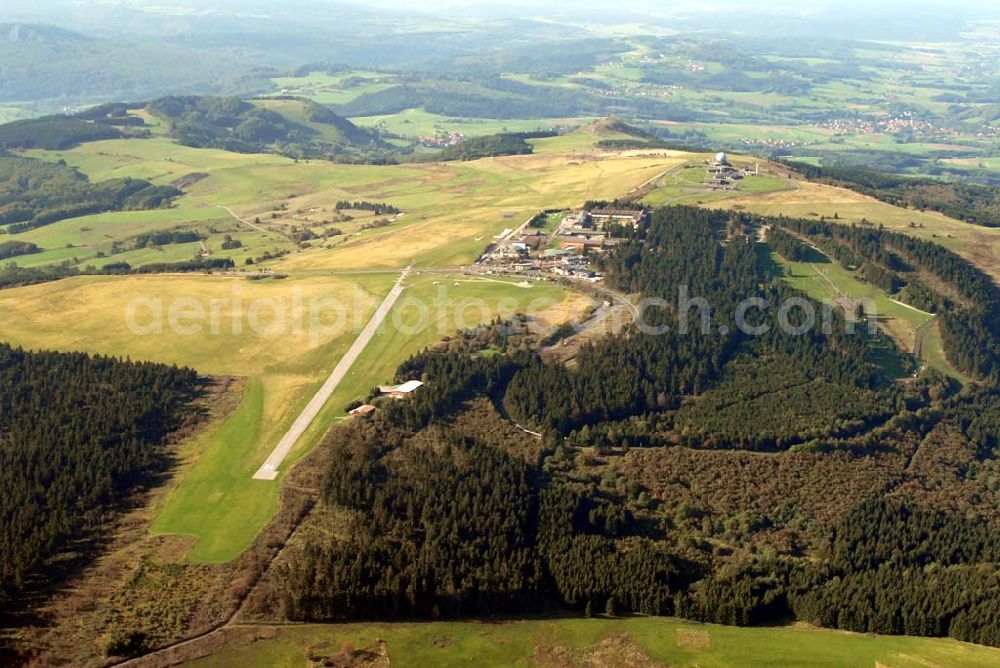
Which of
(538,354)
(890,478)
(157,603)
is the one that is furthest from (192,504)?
(890,478)

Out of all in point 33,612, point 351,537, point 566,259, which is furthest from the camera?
point 566,259

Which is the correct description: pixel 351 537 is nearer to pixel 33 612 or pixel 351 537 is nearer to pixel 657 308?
pixel 33 612

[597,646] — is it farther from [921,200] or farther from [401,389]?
[921,200]

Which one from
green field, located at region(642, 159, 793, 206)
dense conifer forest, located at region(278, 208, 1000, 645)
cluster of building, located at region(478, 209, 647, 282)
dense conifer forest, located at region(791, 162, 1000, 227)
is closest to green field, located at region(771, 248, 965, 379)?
dense conifer forest, located at region(278, 208, 1000, 645)

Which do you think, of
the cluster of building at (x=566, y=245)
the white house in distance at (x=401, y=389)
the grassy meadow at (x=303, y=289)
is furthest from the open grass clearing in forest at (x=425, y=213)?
the white house in distance at (x=401, y=389)

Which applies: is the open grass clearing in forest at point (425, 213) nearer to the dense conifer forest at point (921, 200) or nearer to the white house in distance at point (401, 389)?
the dense conifer forest at point (921, 200)

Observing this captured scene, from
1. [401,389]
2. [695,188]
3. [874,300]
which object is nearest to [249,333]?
[401,389]
